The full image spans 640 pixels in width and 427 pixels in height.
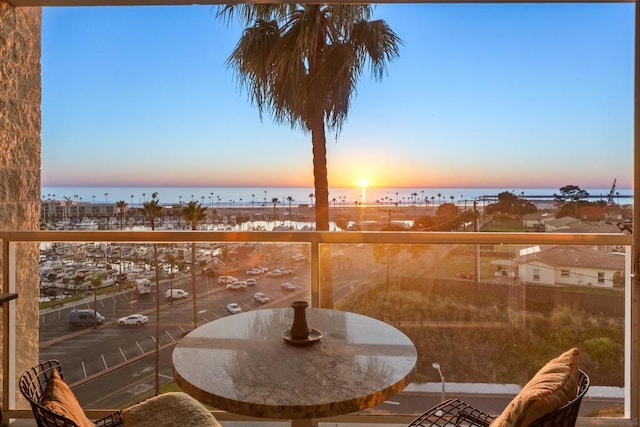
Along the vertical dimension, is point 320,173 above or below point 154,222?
above

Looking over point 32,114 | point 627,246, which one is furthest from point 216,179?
point 627,246

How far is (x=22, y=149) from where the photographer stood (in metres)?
2.99

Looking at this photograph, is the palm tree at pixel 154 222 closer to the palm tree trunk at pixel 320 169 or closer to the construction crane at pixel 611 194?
the palm tree trunk at pixel 320 169

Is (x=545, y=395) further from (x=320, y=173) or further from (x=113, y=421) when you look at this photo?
(x=320, y=173)

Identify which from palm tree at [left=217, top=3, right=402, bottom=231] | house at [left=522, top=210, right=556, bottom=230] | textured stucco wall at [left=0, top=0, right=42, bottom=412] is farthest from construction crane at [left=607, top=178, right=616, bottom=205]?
textured stucco wall at [left=0, top=0, right=42, bottom=412]

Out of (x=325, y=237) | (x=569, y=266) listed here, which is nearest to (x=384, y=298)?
(x=325, y=237)

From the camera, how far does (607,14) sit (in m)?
3.58

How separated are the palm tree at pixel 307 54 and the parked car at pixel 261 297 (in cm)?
188

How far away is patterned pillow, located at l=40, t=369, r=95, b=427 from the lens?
1051 mm

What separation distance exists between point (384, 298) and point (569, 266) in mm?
1186

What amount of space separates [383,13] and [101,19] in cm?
302

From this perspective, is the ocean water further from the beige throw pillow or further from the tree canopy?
the beige throw pillow

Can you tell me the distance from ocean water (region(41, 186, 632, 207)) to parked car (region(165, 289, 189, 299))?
53.6 inches

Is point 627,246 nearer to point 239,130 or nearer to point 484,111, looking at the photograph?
point 484,111
